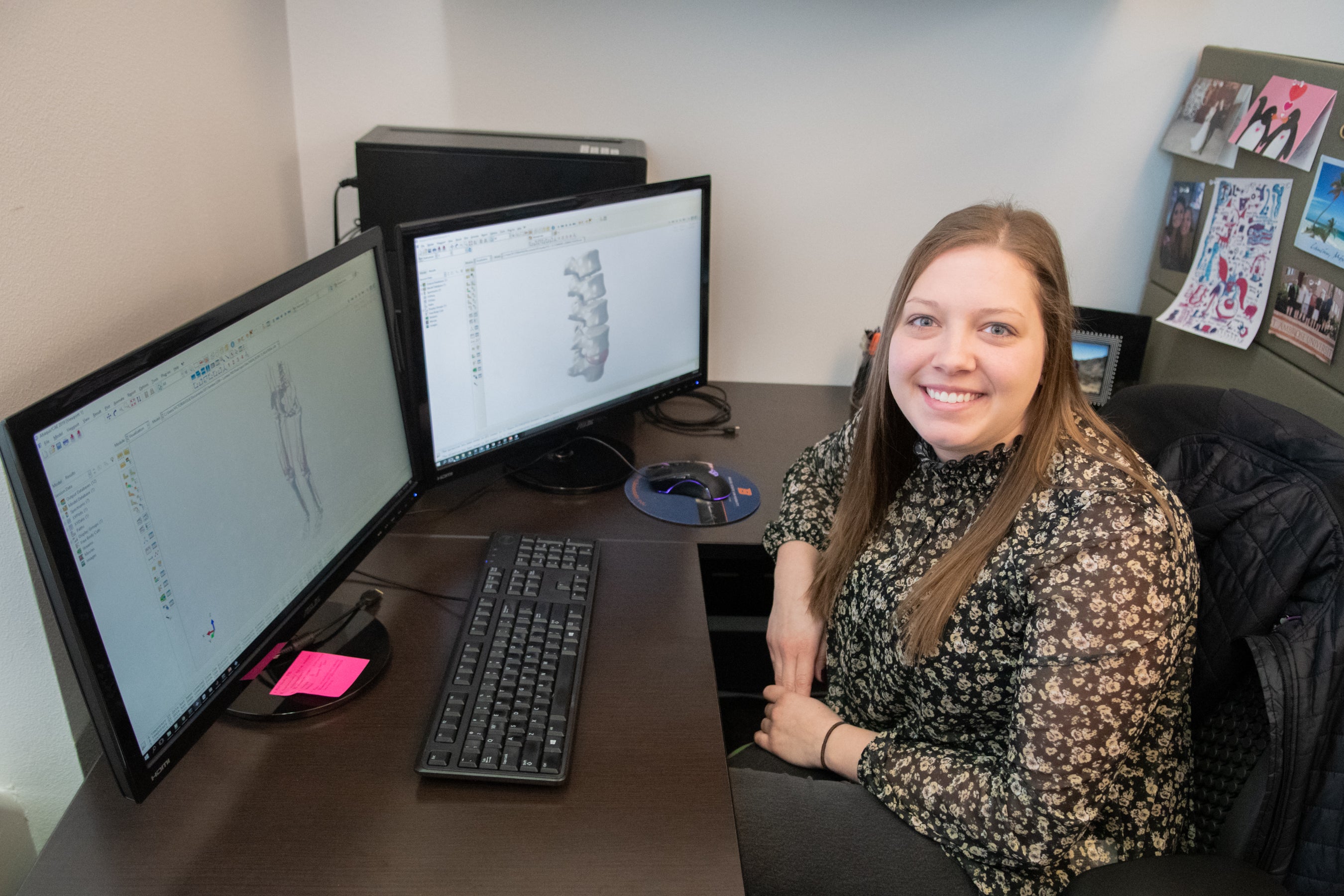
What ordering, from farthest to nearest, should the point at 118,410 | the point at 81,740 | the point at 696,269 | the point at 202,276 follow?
the point at 696,269 < the point at 202,276 < the point at 81,740 < the point at 118,410

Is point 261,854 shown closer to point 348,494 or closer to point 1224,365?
point 348,494

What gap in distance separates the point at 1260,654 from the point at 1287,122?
0.93 meters

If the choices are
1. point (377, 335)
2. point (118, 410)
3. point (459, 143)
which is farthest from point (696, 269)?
point (118, 410)

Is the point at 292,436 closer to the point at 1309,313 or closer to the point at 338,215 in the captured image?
the point at 338,215

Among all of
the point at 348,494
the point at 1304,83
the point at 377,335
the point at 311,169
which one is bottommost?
the point at 348,494

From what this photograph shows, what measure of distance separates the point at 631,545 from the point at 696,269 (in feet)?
1.70

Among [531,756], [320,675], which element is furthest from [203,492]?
[531,756]

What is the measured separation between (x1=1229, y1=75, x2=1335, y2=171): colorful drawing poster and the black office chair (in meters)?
0.54

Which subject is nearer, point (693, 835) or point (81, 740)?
point (693, 835)

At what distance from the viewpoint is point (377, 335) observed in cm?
115

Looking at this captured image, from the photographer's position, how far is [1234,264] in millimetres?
1598


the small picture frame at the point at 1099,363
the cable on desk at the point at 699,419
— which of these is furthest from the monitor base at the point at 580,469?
the small picture frame at the point at 1099,363

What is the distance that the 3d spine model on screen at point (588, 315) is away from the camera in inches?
55.1

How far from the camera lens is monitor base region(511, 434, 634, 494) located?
4.81 ft
